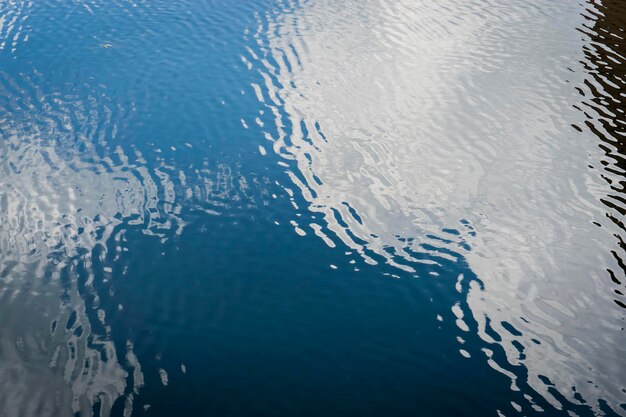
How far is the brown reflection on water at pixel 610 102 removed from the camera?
10.3 feet

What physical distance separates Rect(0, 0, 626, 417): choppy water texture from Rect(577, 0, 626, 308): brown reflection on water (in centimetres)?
3

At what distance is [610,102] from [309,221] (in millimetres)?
2661

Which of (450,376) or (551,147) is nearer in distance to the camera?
(450,376)

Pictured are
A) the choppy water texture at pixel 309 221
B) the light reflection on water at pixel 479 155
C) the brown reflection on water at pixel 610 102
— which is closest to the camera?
the choppy water texture at pixel 309 221

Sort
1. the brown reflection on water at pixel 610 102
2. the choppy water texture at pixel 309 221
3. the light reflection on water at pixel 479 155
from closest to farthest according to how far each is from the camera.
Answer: the choppy water texture at pixel 309 221, the light reflection on water at pixel 479 155, the brown reflection on water at pixel 610 102

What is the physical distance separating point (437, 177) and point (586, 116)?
4.64 feet

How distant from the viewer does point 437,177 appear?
137 inches

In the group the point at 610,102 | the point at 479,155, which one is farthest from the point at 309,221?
the point at 610,102

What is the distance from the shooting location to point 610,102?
4.25 m

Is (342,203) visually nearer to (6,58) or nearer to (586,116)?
(586,116)

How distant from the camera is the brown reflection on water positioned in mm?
3127

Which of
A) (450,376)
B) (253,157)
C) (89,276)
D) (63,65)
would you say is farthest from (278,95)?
(450,376)

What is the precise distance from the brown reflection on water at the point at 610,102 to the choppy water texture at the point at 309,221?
0.08ft

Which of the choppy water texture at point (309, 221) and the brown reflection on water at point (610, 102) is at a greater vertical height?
the brown reflection on water at point (610, 102)
